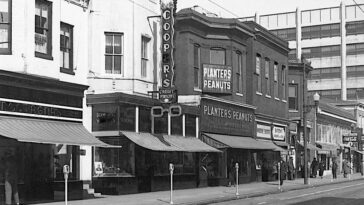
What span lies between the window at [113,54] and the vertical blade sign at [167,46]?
2.05m

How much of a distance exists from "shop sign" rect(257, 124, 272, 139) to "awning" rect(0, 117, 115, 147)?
18.1m

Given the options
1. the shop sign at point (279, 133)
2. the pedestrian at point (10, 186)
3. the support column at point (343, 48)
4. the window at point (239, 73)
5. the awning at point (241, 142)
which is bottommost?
the pedestrian at point (10, 186)

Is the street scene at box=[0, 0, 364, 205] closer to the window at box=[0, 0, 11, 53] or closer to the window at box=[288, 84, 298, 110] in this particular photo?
the window at box=[0, 0, 11, 53]

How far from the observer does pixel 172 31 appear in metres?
28.0

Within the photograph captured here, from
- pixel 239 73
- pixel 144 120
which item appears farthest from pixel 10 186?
pixel 239 73

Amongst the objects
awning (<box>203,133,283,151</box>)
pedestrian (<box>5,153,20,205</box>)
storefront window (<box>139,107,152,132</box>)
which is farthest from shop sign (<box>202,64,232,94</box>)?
pedestrian (<box>5,153,20,205</box>)

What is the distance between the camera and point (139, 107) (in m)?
27.0

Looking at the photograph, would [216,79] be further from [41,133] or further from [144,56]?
[41,133]

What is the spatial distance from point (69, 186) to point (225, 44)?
14844mm

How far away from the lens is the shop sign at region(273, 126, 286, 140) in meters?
41.9

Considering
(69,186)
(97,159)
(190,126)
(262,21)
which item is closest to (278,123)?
(190,126)

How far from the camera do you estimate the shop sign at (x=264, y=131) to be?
39.5 metres

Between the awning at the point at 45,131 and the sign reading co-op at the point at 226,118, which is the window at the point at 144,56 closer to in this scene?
the sign reading co-op at the point at 226,118

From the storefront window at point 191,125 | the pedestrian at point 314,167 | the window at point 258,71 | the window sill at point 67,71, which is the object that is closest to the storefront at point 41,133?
the window sill at point 67,71
